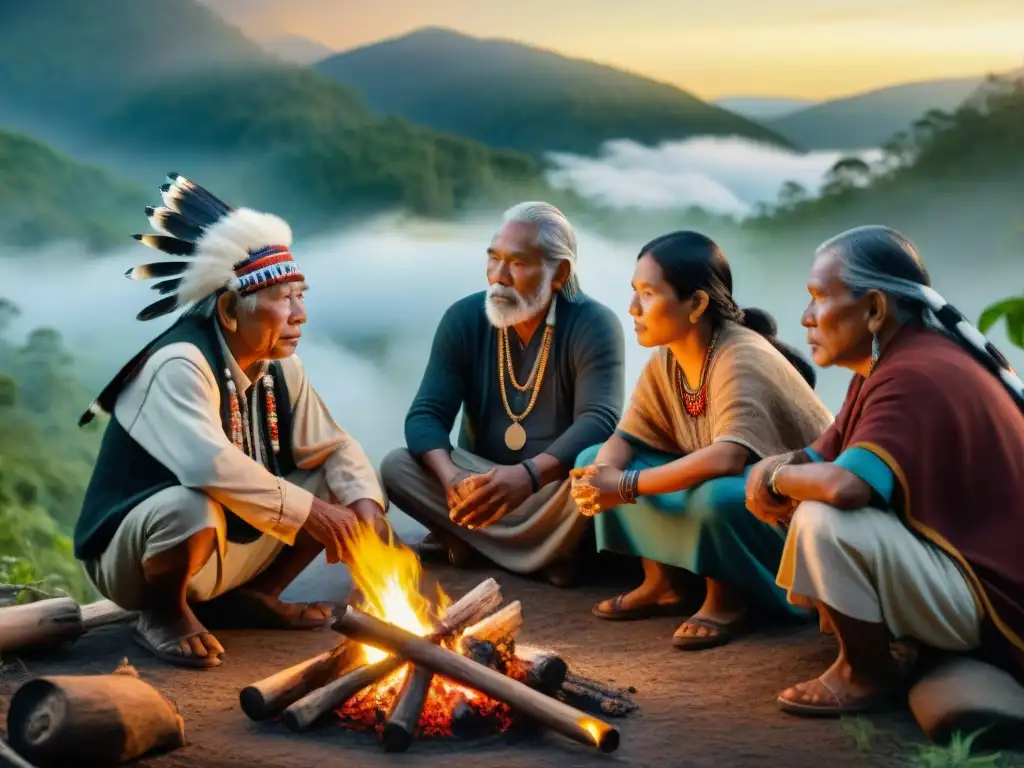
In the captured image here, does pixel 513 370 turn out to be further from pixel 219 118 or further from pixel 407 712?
pixel 219 118

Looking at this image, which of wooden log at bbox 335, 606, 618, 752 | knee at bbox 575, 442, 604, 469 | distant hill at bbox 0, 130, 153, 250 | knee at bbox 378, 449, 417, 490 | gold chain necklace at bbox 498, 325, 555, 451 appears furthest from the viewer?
distant hill at bbox 0, 130, 153, 250

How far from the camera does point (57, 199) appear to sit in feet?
34.3

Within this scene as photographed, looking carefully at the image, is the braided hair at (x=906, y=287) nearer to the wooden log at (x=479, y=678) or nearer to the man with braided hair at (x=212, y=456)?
the wooden log at (x=479, y=678)

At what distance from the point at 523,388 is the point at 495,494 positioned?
66cm

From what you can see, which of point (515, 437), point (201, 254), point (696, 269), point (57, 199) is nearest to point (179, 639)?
point (201, 254)

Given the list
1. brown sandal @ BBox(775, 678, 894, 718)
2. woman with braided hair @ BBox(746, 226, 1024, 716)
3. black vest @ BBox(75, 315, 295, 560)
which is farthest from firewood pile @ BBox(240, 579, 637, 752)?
black vest @ BBox(75, 315, 295, 560)

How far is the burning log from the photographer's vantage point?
13.1 ft

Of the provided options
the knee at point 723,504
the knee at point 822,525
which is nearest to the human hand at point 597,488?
the knee at point 723,504

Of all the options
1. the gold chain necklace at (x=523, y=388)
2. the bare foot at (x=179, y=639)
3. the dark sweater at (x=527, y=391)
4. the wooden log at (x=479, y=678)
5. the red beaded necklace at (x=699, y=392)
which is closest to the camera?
the wooden log at (x=479, y=678)

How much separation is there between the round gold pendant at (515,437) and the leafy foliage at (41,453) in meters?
3.06

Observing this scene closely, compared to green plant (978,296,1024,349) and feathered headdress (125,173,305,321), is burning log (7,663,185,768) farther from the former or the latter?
green plant (978,296,1024,349)

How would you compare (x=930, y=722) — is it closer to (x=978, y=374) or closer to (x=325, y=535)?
(x=978, y=374)

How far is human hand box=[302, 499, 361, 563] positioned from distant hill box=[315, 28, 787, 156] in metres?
6.18

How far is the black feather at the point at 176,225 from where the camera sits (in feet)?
17.8
